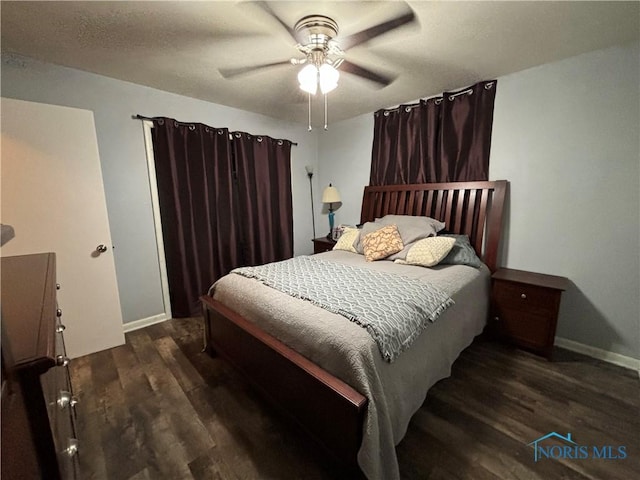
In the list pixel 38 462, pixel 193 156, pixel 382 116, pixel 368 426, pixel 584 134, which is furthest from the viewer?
pixel 382 116

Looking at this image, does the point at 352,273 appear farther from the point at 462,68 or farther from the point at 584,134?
the point at 584,134

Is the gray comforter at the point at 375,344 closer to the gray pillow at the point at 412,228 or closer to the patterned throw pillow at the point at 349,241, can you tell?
the gray pillow at the point at 412,228

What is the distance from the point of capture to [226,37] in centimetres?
180

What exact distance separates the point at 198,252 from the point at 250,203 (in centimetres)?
86

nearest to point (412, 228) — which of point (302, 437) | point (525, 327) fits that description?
point (525, 327)

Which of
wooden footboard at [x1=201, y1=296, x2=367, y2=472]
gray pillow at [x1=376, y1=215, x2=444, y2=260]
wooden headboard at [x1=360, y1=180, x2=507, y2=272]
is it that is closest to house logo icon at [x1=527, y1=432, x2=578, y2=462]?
wooden footboard at [x1=201, y1=296, x2=367, y2=472]

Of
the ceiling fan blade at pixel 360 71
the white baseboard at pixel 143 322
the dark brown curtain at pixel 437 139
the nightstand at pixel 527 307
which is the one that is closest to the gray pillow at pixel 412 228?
the dark brown curtain at pixel 437 139

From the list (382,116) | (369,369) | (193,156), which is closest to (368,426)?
(369,369)

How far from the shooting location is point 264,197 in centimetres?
352

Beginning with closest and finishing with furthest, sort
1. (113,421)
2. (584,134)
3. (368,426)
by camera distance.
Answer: (368,426) < (113,421) < (584,134)

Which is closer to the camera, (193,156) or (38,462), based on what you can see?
(38,462)

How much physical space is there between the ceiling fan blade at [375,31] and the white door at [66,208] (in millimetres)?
2047

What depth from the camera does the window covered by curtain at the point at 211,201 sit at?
2.79 metres

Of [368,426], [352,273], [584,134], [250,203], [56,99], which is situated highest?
[56,99]
